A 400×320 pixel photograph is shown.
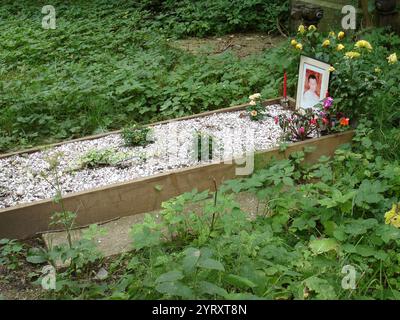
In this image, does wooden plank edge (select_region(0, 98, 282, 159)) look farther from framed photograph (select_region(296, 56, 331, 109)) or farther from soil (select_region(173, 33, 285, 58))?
soil (select_region(173, 33, 285, 58))

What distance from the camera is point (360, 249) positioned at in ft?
8.80

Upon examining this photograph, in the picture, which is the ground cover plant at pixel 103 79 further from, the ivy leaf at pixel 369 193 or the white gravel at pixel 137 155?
the ivy leaf at pixel 369 193

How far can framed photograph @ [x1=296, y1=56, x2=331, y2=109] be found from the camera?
4.38 m

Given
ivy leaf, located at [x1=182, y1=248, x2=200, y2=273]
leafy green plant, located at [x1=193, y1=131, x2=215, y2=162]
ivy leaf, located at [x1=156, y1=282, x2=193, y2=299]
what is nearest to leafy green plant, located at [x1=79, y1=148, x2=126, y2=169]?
leafy green plant, located at [x1=193, y1=131, x2=215, y2=162]

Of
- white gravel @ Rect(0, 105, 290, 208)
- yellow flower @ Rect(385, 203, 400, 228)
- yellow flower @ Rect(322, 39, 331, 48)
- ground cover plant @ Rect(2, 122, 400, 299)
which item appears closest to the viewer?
ground cover plant @ Rect(2, 122, 400, 299)

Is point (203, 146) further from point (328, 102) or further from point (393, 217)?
point (393, 217)

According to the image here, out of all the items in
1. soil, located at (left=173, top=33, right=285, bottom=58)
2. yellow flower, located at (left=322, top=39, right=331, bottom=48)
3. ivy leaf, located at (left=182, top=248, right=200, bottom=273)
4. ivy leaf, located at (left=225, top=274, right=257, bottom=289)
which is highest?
yellow flower, located at (left=322, top=39, right=331, bottom=48)

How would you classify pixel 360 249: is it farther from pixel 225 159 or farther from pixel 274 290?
pixel 225 159

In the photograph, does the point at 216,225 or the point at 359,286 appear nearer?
the point at 359,286

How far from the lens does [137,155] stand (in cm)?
407

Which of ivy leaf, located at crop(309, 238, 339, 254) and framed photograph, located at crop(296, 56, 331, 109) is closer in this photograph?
ivy leaf, located at crop(309, 238, 339, 254)

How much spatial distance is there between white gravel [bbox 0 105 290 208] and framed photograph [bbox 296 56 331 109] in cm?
30
